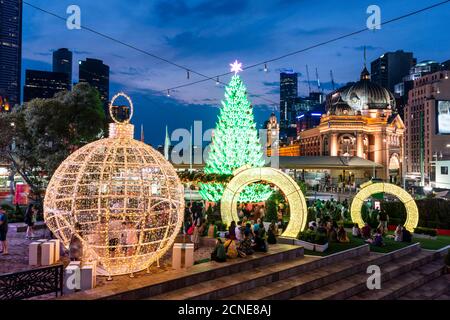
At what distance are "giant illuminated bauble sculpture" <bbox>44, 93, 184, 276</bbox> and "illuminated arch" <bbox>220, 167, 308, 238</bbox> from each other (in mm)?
5261

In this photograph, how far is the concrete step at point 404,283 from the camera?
38.9 ft

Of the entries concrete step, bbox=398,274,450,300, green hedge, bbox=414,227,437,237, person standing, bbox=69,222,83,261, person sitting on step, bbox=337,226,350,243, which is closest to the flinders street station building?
green hedge, bbox=414,227,437,237

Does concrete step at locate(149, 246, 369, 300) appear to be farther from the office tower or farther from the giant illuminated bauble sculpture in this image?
the office tower

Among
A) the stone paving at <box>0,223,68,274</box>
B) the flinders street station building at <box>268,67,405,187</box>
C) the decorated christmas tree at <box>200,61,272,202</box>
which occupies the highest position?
the flinders street station building at <box>268,67,405,187</box>

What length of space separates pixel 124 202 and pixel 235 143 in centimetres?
1603

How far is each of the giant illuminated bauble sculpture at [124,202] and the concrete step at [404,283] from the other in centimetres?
640

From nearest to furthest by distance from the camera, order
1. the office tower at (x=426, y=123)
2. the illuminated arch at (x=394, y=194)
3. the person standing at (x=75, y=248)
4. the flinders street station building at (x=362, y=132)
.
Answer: the person standing at (x=75, y=248) → the illuminated arch at (x=394, y=194) → the flinders street station building at (x=362, y=132) → the office tower at (x=426, y=123)

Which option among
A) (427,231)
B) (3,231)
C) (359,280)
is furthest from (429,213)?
(3,231)

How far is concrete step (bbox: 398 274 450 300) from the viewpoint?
41.5 feet

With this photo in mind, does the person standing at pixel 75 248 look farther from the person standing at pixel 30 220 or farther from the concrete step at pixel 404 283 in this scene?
the concrete step at pixel 404 283

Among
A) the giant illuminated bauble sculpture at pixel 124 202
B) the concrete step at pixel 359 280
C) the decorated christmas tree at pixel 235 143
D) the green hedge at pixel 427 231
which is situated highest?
the decorated christmas tree at pixel 235 143

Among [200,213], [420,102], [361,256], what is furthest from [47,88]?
[361,256]

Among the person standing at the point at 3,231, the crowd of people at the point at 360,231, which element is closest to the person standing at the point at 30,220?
the person standing at the point at 3,231
